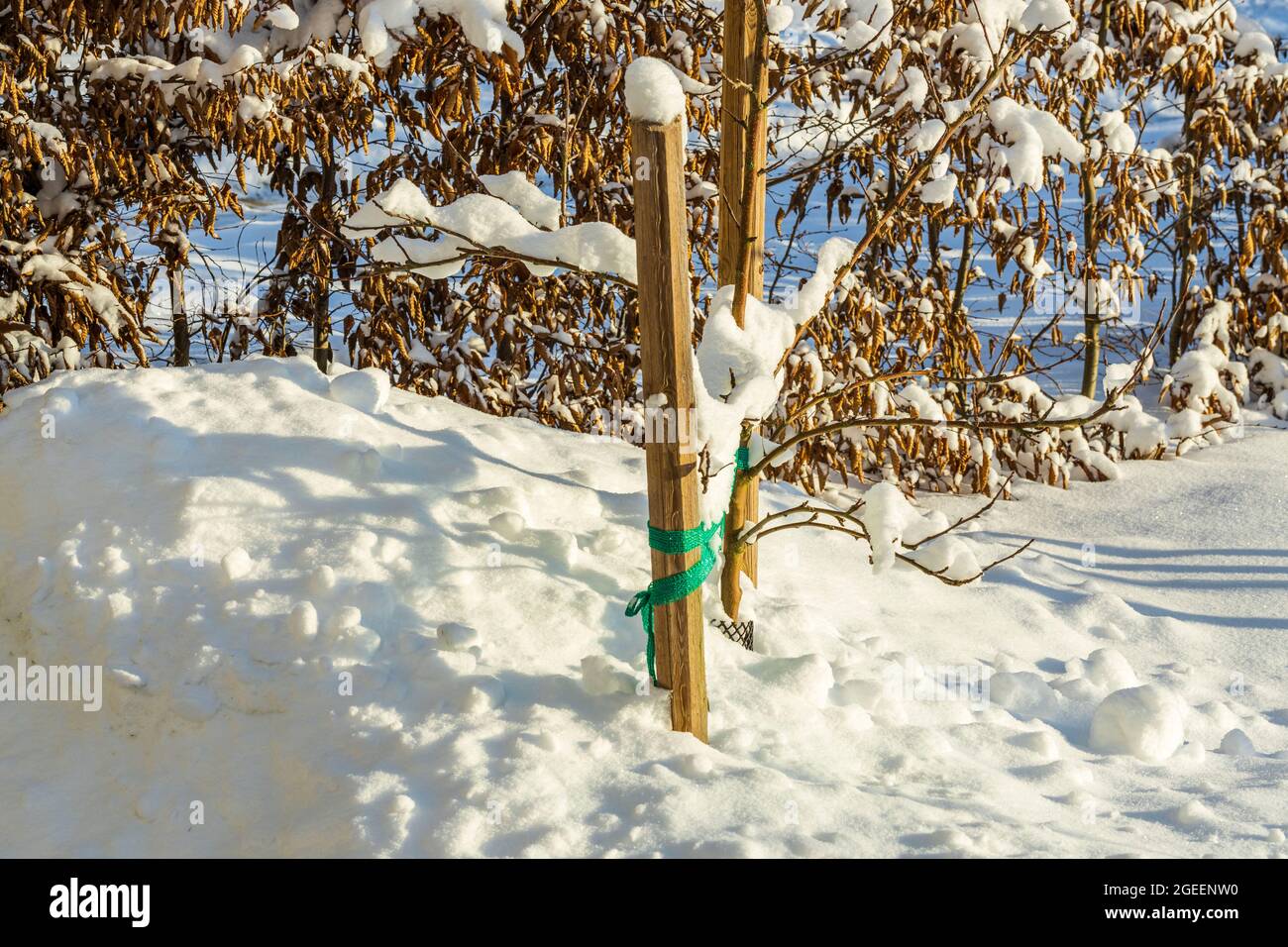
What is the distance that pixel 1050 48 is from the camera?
5.59m

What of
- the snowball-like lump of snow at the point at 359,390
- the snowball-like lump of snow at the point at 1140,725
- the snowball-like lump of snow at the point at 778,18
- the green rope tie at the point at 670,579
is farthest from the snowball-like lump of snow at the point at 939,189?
the snowball-like lump of snow at the point at 359,390

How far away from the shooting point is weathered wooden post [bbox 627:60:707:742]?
8.39 feet

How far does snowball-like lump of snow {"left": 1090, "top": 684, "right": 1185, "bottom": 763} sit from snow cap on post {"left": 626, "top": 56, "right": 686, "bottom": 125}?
208cm

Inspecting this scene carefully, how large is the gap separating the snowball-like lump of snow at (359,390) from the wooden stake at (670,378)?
1361 mm

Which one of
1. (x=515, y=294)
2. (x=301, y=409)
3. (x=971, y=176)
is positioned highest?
(x=971, y=176)

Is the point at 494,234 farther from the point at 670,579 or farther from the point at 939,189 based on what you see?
the point at 939,189

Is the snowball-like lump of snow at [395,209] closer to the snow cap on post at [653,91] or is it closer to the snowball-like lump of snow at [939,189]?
the snow cap on post at [653,91]

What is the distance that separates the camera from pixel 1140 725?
3.18 metres

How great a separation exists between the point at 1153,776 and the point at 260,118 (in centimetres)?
359

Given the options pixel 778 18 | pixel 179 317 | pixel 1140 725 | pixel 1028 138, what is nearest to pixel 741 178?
pixel 778 18

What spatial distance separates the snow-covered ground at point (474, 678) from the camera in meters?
2.47

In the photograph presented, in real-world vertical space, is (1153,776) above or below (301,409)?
below
